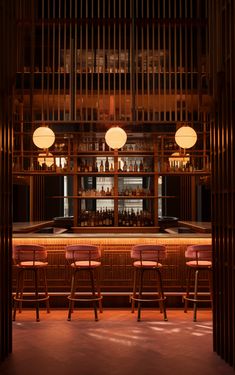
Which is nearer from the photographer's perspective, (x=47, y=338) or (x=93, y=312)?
(x=47, y=338)

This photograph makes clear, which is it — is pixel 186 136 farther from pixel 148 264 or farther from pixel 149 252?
pixel 148 264

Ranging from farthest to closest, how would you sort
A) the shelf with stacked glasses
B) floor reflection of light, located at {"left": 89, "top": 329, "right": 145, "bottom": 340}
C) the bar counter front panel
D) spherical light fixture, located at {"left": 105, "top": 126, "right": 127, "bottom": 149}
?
the shelf with stacked glasses → spherical light fixture, located at {"left": 105, "top": 126, "right": 127, "bottom": 149} → the bar counter front panel → floor reflection of light, located at {"left": 89, "top": 329, "right": 145, "bottom": 340}

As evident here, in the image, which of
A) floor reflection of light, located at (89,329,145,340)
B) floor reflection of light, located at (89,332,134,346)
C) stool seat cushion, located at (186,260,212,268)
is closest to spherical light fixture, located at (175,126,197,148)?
stool seat cushion, located at (186,260,212,268)

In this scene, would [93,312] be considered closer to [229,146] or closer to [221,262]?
[221,262]

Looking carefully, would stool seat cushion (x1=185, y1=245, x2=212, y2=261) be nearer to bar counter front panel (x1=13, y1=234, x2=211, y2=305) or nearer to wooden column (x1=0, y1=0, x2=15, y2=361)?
bar counter front panel (x1=13, y1=234, x2=211, y2=305)

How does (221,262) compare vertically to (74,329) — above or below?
above

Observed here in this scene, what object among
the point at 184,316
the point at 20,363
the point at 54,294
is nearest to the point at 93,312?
the point at 54,294

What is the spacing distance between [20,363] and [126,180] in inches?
298

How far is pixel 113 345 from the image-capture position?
5.35 metres

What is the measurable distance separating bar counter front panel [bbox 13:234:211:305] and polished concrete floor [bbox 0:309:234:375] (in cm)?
34

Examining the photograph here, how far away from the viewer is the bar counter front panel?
7.26 m

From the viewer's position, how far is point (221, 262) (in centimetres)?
482

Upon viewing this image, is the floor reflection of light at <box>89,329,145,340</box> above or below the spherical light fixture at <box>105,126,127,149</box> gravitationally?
below

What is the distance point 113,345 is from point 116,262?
79.2 inches
